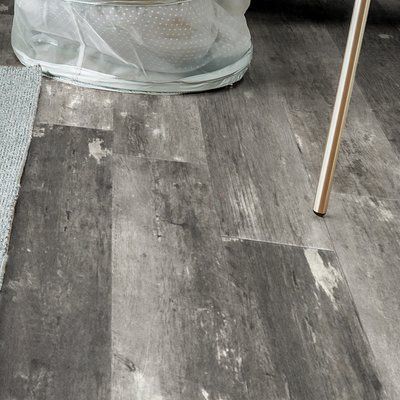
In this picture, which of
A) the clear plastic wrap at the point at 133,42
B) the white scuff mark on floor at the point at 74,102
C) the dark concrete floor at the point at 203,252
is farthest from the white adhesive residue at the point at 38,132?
the clear plastic wrap at the point at 133,42

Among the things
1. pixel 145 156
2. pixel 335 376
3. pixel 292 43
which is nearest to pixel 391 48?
→ pixel 292 43

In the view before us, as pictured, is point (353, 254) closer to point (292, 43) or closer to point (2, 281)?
point (2, 281)

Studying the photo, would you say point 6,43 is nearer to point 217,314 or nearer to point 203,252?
point 203,252

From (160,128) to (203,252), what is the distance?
0.42 meters

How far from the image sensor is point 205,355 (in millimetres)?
963

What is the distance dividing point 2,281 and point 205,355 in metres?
0.28

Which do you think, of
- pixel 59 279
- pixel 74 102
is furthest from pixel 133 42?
pixel 59 279

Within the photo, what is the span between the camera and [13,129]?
1.43 meters

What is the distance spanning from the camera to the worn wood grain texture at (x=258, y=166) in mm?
1237

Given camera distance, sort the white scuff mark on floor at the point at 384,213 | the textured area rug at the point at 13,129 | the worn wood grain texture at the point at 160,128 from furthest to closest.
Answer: the worn wood grain texture at the point at 160,128
the white scuff mark on floor at the point at 384,213
the textured area rug at the point at 13,129

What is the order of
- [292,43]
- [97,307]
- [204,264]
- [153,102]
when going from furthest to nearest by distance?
1. [292,43]
2. [153,102]
3. [204,264]
4. [97,307]

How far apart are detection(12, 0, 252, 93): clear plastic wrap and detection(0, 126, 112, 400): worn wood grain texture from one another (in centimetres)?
26

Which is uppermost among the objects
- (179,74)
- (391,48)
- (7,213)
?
(7,213)

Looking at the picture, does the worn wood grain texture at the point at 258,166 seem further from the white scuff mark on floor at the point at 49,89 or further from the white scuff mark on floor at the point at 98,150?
the white scuff mark on floor at the point at 49,89
